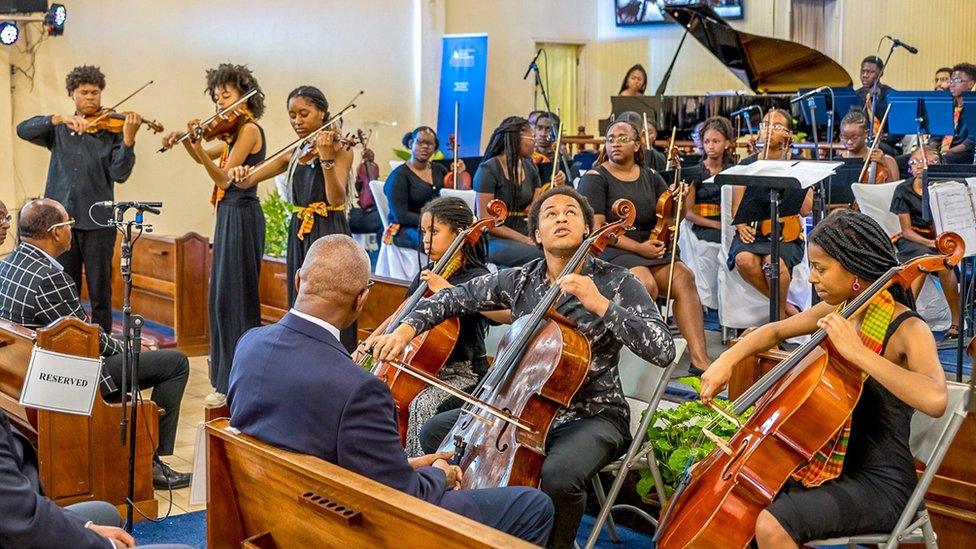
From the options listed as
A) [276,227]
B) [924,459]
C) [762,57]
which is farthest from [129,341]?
[762,57]

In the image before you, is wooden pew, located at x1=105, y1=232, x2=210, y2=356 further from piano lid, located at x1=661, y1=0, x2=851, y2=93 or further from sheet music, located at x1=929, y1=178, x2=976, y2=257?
piano lid, located at x1=661, y1=0, x2=851, y2=93

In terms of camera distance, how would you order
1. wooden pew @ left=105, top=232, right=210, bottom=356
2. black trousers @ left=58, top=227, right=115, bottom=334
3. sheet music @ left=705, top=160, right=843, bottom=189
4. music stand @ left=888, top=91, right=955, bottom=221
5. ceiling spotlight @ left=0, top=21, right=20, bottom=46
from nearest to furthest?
sheet music @ left=705, top=160, right=843, bottom=189, black trousers @ left=58, top=227, right=115, bottom=334, wooden pew @ left=105, top=232, right=210, bottom=356, music stand @ left=888, top=91, right=955, bottom=221, ceiling spotlight @ left=0, top=21, right=20, bottom=46

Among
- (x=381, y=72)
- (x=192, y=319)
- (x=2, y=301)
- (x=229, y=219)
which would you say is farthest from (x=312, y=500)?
(x=381, y=72)

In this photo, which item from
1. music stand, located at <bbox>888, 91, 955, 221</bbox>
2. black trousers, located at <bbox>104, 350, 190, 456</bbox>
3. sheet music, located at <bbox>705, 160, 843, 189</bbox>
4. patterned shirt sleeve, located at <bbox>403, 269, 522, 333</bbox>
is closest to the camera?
patterned shirt sleeve, located at <bbox>403, 269, 522, 333</bbox>

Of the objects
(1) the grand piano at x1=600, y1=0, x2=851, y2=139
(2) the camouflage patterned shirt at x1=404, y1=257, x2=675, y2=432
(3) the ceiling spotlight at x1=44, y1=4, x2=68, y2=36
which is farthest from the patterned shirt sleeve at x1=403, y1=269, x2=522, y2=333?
(1) the grand piano at x1=600, y1=0, x2=851, y2=139

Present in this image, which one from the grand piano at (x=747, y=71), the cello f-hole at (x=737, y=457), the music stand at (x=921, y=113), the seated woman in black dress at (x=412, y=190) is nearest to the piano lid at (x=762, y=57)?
the grand piano at (x=747, y=71)

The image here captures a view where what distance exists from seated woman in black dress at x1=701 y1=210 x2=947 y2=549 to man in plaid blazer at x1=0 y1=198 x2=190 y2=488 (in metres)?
2.48

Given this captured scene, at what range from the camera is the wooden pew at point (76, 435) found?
3994 millimetres

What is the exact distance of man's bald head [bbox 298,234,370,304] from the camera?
8.79 ft

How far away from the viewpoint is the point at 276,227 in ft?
29.1

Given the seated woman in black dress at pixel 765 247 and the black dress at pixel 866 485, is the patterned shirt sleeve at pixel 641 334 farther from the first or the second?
the seated woman in black dress at pixel 765 247

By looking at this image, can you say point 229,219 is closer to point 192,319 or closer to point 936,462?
point 192,319

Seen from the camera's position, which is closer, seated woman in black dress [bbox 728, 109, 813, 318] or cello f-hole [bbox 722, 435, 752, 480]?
cello f-hole [bbox 722, 435, 752, 480]

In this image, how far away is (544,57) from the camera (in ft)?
47.9
